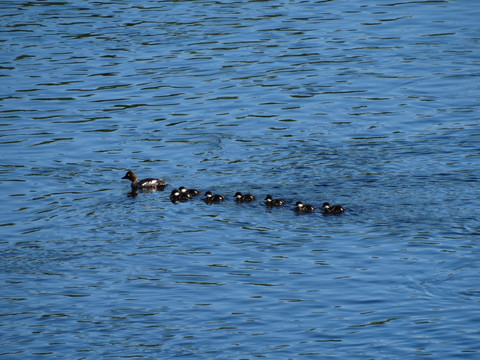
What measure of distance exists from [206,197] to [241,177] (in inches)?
52.9

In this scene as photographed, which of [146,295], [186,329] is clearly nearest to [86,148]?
[146,295]

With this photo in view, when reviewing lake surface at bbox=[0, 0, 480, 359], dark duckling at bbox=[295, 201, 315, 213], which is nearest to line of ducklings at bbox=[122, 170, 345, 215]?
dark duckling at bbox=[295, 201, 315, 213]

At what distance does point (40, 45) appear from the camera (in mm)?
30484

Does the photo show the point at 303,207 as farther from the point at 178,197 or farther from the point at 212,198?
the point at 178,197

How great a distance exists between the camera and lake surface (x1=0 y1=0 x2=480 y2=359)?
13.8m

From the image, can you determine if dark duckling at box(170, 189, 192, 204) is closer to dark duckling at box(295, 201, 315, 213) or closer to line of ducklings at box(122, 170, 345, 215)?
line of ducklings at box(122, 170, 345, 215)

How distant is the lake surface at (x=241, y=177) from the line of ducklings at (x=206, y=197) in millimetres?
177

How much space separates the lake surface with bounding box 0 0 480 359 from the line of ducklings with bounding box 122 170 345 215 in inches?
7.0

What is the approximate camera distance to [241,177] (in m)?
19.8

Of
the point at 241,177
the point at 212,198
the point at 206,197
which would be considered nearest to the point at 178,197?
the point at 206,197

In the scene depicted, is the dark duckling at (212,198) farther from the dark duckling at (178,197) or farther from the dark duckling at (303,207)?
the dark duckling at (303,207)

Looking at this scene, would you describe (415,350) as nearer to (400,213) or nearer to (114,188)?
(400,213)

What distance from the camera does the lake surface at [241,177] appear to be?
541 inches

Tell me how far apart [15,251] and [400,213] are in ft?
22.8
